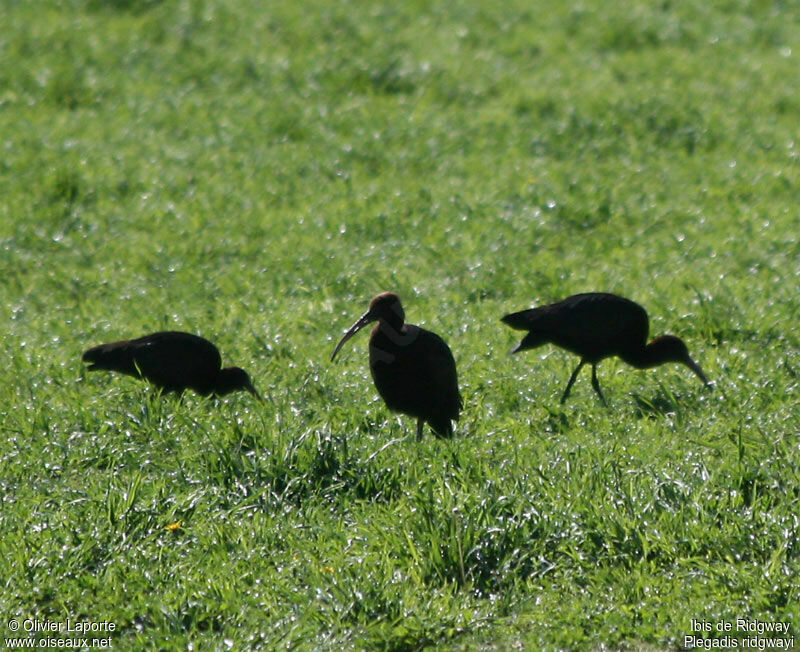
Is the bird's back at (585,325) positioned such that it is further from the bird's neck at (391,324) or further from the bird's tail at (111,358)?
the bird's tail at (111,358)

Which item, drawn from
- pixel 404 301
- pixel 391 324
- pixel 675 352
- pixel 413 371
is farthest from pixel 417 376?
pixel 404 301

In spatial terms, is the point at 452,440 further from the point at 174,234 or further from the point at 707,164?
the point at 707,164

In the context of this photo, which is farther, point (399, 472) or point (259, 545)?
point (399, 472)

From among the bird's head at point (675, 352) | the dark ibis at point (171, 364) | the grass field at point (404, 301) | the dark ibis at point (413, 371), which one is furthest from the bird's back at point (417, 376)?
the bird's head at point (675, 352)

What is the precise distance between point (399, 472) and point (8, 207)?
511 centimetres

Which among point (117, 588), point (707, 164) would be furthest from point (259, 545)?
point (707, 164)

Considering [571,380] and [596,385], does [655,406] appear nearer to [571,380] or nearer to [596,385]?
[596,385]

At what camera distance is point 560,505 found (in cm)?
471

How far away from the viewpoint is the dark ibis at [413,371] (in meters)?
5.68

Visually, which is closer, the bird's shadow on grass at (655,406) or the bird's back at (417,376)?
the bird's back at (417,376)

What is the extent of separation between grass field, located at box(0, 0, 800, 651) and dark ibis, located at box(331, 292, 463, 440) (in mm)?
141

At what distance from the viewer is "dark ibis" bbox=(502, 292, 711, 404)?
20.4 ft

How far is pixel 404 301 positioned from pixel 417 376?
1.87 metres

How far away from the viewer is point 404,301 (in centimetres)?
754
